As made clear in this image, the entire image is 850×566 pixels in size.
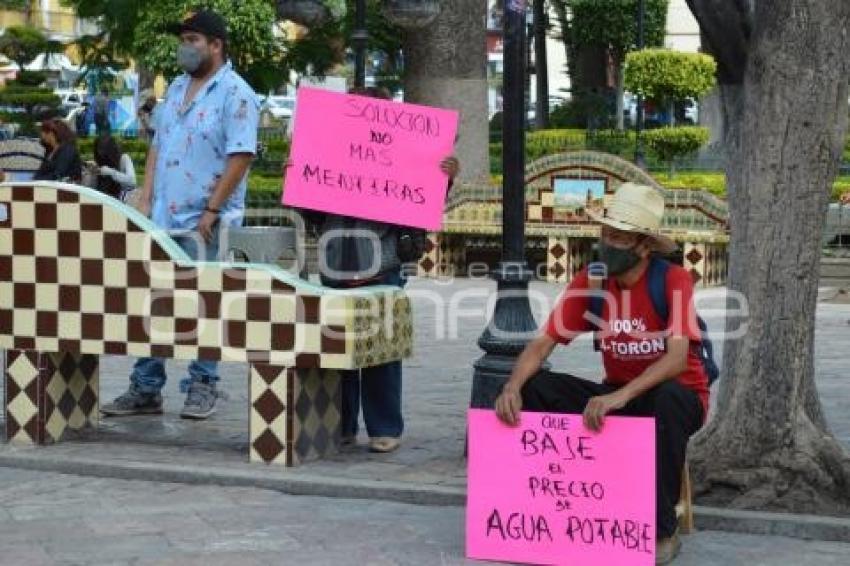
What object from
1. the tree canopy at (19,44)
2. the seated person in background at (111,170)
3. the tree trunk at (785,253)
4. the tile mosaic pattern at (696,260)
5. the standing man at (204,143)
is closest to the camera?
the tree trunk at (785,253)

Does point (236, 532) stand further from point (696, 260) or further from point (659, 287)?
point (696, 260)

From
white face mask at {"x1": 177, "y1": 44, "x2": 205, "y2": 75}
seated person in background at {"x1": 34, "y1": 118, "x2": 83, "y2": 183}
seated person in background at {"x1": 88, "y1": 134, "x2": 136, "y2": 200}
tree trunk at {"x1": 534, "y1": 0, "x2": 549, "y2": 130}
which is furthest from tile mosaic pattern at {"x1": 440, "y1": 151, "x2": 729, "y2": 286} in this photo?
tree trunk at {"x1": 534, "y1": 0, "x2": 549, "y2": 130}

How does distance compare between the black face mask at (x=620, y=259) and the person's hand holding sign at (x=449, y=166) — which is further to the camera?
the person's hand holding sign at (x=449, y=166)

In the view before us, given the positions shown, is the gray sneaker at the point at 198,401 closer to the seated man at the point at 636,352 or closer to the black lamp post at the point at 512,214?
the black lamp post at the point at 512,214

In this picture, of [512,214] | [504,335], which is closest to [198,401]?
[504,335]

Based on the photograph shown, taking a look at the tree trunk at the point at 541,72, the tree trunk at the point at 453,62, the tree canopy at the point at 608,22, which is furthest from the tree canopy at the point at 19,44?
the tree trunk at the point at 453,62

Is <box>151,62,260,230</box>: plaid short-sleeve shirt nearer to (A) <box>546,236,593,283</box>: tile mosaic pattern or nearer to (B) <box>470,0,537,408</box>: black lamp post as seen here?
(B) <box>470,0,537,408</box>: black lamp post

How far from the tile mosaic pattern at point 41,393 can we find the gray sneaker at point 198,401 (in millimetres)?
610

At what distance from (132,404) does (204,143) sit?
1454 millimetres

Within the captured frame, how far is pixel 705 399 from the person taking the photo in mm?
6305

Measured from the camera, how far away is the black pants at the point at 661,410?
6.01 meters

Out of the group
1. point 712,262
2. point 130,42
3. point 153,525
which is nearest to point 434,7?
point 712,262

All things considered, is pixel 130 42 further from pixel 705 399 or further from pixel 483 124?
pixel 705 399

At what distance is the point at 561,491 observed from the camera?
19.7ft
